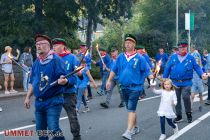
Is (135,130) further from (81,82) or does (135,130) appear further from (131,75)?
(81,82)

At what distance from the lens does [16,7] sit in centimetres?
2158

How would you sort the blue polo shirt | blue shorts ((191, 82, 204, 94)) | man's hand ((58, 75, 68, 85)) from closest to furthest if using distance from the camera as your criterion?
man's hand ((58, 75, 68, 85)) → the blue polo shirt → blue shorts ((191, 82, 204, 94))

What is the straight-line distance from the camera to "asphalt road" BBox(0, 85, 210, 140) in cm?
1018

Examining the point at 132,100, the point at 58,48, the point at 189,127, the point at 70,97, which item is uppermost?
the point at 58,48

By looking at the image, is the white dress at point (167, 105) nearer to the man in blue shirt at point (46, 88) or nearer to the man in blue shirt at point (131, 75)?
the man in blue shirt at point (131, 75)

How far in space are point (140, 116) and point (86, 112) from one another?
1586 millimetres

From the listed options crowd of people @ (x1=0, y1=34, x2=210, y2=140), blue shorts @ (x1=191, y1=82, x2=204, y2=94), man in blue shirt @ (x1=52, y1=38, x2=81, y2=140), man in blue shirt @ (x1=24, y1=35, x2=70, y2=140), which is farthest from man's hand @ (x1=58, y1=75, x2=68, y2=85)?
blue shorts @ (x1=191, y1=82, x2=204, y2=94)

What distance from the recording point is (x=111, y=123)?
11.8m

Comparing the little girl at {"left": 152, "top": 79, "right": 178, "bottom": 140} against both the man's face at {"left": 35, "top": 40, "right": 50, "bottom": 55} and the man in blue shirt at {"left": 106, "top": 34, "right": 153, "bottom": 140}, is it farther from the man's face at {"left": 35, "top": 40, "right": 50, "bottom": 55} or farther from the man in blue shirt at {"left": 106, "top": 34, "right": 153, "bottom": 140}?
the man's face at {"left": 35, "top": 40, "right": 50, "bottom": 55}

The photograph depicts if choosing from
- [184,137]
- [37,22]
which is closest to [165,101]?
[184,137]

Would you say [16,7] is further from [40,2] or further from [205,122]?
[205,122]

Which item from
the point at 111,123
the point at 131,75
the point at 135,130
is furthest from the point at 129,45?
the point at 111,123

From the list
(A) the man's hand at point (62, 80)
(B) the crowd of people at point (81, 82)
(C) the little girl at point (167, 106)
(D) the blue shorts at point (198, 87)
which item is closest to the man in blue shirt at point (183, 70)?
(B) the crowd of people at point (81, 82)

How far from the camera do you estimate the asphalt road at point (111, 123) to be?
401 inches
